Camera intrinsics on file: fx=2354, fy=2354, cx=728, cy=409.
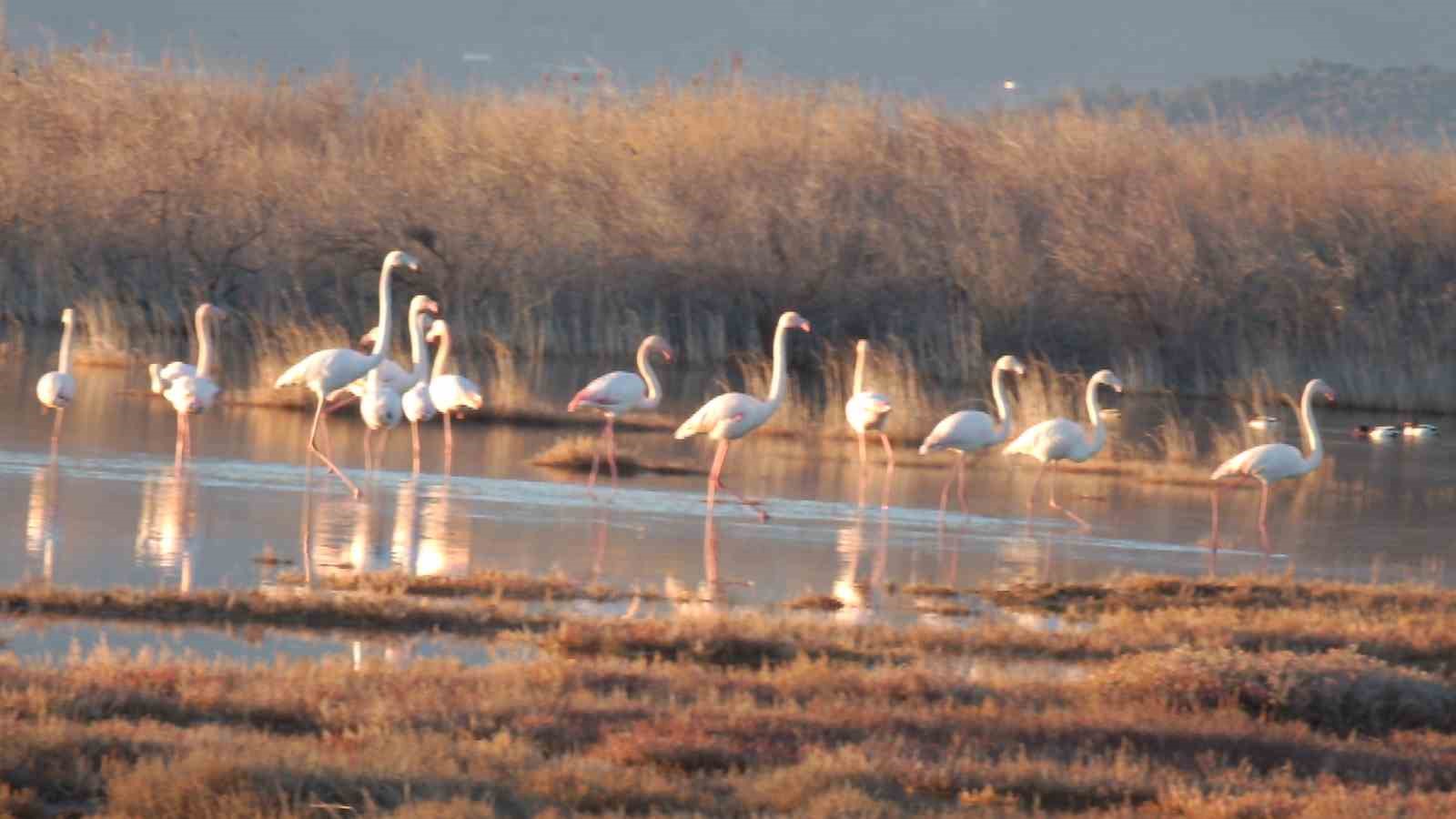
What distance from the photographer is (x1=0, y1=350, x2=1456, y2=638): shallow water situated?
47.3 ft

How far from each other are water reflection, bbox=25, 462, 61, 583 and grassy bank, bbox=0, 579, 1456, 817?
326cm

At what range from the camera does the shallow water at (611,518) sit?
14.4 meters

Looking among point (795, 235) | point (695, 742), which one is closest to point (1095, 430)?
point (695, 742)

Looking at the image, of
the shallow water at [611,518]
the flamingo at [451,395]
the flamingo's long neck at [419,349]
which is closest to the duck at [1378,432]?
the shallow water at [611,518]

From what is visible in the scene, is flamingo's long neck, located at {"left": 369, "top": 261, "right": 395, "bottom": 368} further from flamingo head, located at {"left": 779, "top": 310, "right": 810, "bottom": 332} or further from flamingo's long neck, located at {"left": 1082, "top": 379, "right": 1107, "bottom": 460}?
flamingo's long neck, located at {"left": 1082, "top": 379, "right": 1107, "bottom": 460}

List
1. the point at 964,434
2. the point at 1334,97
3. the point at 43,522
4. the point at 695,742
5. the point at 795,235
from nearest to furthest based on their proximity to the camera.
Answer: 1. the point at 695,742
2. the point at 43,522
3. the point at 964,434
4. the point at 795,235
5. the point at 1334,97

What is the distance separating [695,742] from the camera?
29.3 feet

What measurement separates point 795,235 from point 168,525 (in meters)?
22.5

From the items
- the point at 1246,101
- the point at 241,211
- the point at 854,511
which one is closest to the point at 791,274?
the point at 241,211

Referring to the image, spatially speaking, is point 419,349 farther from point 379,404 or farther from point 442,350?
point 379,404

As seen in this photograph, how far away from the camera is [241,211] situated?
37.0m

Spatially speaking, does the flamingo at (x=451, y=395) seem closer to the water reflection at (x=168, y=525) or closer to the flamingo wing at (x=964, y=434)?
the water reflection at (x=168, y=525)

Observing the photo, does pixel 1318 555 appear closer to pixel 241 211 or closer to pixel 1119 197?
pixel 1119 197

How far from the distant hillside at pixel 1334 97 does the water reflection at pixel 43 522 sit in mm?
84337
